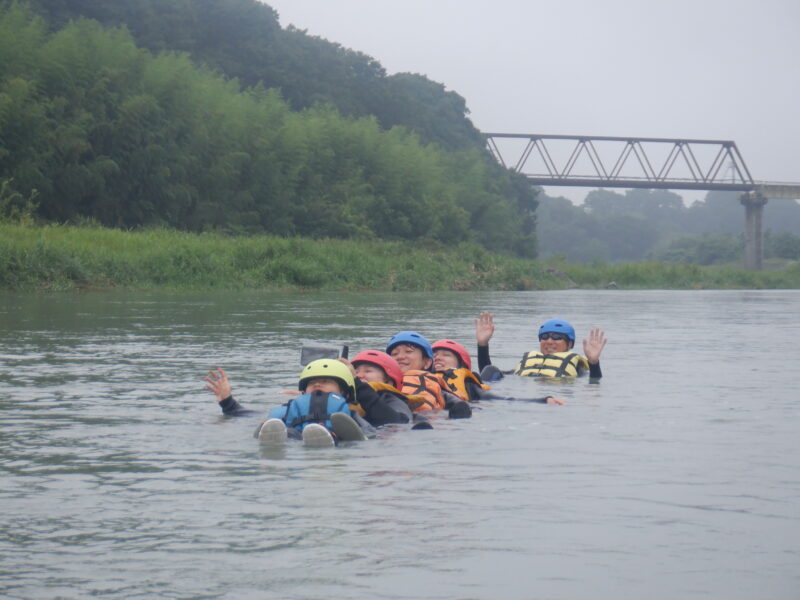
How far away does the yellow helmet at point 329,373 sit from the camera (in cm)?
780

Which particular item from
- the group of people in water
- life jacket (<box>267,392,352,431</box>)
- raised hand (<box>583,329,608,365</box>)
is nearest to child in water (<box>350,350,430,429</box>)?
the group of people in water

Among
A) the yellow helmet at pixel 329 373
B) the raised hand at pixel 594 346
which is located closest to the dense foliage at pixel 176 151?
the raised hand at pixel 594 346

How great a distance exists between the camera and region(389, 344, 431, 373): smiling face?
9875 mm

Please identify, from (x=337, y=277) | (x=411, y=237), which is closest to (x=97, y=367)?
(x=337, y=277)

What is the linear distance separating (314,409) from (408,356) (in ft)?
7.87

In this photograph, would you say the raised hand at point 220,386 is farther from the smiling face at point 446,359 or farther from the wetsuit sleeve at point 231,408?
the smiling face at point 446,359

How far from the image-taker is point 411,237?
60156 millimetres

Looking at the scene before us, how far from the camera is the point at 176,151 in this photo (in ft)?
139

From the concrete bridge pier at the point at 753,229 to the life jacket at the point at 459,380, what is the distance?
7107 centimetres

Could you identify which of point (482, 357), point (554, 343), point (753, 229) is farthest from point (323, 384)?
point (753, 229)

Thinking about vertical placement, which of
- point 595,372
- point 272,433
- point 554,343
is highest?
point 554,343

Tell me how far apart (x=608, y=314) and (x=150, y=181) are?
21.4 m

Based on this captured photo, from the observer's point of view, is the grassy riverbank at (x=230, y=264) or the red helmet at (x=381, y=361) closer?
the red helmet at (x=381, y=361)

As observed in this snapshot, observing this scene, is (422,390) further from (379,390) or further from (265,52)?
(265,52)
